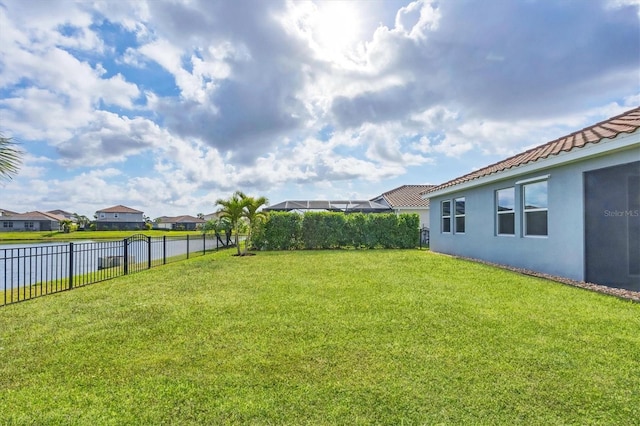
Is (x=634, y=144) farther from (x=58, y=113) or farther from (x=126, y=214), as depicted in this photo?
(x=126, y=214)

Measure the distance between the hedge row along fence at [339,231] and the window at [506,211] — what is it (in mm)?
7930

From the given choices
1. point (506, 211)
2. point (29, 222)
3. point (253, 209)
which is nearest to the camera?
point (506, 211)

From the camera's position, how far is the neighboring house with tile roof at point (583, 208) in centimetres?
679

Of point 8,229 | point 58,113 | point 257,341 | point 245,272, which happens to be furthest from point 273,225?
point 8,229

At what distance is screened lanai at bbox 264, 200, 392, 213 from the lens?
2838 centimetres

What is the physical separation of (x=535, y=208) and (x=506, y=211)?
1385 mm

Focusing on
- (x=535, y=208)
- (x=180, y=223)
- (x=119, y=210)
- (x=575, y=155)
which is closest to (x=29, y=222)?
(x=119, y=210)

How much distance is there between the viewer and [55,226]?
62625 mm

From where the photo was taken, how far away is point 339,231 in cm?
1838

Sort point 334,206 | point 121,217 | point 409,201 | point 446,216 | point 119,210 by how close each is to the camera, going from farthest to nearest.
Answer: point 119,210, point 121,217, point 334,206, point 409,201, point 446,216

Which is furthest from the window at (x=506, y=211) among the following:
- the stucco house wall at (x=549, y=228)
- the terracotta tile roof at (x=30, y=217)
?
the terracotta tile roof at (x=30, y=217)

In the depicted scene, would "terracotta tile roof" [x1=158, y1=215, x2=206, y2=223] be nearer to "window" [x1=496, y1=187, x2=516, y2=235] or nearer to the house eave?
"window" [x1=496, y1=187, x2=516, y2=235]

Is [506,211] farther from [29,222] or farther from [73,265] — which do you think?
[29,222]

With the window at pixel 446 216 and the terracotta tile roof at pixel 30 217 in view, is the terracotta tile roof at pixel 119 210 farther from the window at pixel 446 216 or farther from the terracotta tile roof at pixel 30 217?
the window at pixel 446 216
